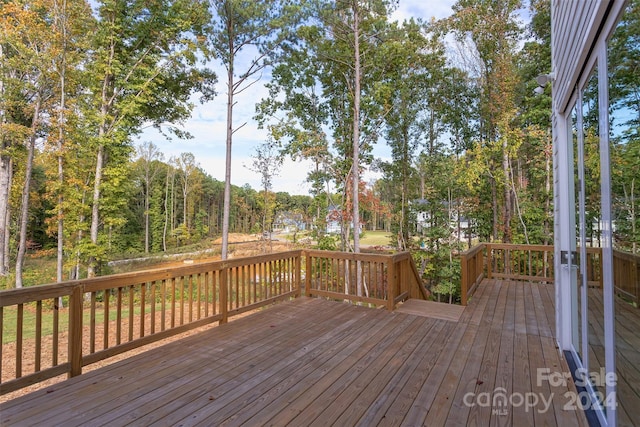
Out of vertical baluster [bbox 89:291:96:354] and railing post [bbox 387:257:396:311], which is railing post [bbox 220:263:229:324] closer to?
vertical baluster [bbox 89:291:96:354]

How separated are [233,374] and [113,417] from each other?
0.86 meters

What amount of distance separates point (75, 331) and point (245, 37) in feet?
33.7

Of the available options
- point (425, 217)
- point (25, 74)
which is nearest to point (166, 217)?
point (25, 74)

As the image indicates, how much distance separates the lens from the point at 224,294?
3.95 meters

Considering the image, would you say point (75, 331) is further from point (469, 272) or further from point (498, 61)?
point (498, 61)

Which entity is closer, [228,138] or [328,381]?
[328,381]

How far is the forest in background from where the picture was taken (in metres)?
8.86

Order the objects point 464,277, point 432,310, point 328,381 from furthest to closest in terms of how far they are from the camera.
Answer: point 464,277 → point 432,310 → point 328,381

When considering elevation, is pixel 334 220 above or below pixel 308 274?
above

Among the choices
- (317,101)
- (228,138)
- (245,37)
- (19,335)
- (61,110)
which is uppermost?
(245,37)

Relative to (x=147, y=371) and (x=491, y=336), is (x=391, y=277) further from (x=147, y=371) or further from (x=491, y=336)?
(x=147, y=371)

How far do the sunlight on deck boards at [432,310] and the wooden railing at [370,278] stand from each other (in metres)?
0.14

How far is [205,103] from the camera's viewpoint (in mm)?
12766

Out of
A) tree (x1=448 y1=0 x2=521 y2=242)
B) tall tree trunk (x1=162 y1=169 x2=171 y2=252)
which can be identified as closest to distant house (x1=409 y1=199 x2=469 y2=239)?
tree (x1=448 y1=0 x2=521 y2=242)
